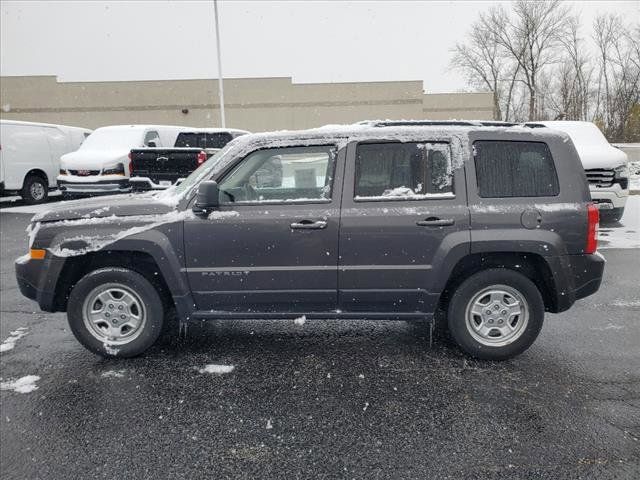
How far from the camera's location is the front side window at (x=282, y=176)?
155 inches

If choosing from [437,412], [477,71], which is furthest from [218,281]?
[477,71]

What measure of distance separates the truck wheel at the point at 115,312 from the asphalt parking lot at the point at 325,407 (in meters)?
0.15

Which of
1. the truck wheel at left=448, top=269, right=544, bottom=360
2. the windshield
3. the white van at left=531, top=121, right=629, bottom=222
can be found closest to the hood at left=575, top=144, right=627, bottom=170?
the white van at left=531, top=121, right=629, bottom=222

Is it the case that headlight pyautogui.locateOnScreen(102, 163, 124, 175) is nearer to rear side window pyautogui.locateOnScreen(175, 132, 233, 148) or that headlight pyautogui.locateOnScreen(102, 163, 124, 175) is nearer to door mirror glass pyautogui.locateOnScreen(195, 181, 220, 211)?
rear side window pyautogui.locateOnScreen(175, 132, 233, 148)

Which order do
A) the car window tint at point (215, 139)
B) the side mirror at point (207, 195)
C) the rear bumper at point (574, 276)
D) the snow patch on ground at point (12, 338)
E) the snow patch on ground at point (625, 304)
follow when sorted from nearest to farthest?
the side mirror at point (207, 195)
the rear bumper at point (574, 276)
the snow patch on ground at point (12, 338)
the snow patch on ground at point (625, 304)
the car window tint at point (215, 139)

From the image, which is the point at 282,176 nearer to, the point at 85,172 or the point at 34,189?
the point at 85,172

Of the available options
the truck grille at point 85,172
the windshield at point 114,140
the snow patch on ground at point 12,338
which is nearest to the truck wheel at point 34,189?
the windshield at point 114,140

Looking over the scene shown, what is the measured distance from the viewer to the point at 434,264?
383 centimetres

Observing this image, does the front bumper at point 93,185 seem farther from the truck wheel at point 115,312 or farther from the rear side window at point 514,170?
the rear side window at point 514,170

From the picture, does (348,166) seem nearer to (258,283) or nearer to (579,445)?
(258,283)

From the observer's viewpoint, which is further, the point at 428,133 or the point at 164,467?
the point at 428,133

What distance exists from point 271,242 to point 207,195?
0.58 metres

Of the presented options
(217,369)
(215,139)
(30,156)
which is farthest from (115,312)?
(30,156)

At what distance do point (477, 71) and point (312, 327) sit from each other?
52.7 metres
